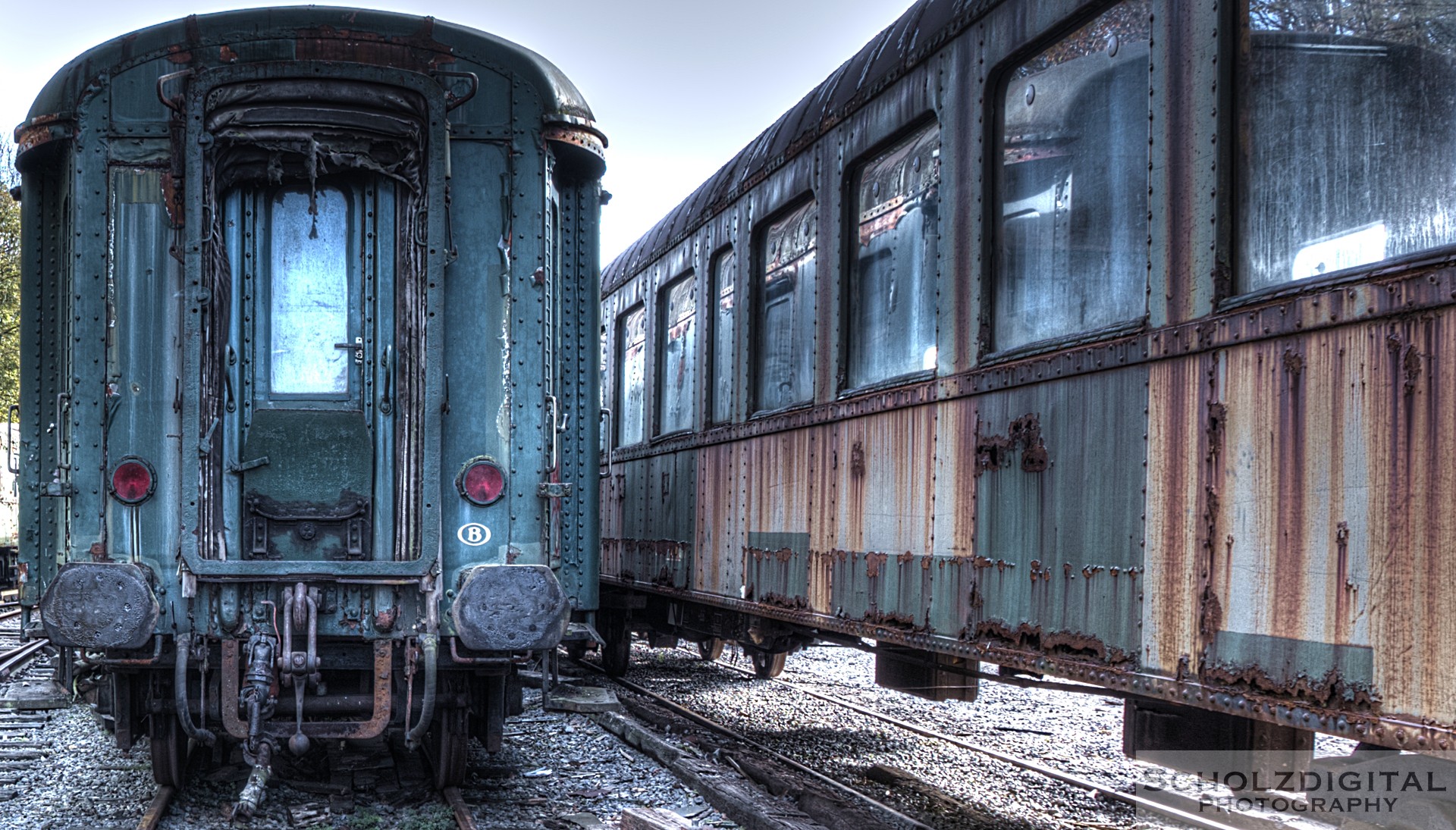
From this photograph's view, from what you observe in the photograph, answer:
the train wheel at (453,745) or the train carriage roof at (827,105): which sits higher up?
the train carriage roof at (827,105)

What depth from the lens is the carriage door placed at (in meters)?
5.57

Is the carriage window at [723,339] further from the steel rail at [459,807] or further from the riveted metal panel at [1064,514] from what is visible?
the riveted metal panel at [1064,514]

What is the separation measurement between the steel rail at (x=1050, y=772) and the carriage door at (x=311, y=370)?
3.86m

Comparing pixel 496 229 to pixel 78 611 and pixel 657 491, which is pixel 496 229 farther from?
pixel 657 491

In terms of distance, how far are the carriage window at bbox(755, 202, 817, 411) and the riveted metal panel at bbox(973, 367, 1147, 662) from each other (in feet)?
7.22

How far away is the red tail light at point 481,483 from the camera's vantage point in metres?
5.68

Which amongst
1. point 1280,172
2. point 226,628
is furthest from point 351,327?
point 1280,172

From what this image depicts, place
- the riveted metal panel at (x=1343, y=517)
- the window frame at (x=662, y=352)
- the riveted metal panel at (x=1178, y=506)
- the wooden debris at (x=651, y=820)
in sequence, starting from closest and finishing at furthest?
1. the riveted metal panel at (x=1343, y=517)
2. the riveted metal panel at (x=1178, y=506)
3. the wooden debris at (x=651, y=820)
4. the window frame at (x=662, y=352)

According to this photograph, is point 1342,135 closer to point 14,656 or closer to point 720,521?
point 720,521

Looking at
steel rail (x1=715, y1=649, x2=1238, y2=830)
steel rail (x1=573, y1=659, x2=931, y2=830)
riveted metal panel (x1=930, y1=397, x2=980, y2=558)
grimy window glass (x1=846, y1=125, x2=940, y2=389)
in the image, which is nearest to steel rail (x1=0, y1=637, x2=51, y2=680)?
steel rail (x1=573, y1=659, x2=931, y2=830)

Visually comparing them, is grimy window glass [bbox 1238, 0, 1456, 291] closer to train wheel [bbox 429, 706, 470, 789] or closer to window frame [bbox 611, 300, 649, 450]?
train wheel [bbox 429, 706, 470, 789]

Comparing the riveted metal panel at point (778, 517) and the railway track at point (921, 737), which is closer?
the railway track at point (921, 737)

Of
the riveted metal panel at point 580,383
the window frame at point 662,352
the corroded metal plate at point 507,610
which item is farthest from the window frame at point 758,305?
the corroded metal plate at point 507,610

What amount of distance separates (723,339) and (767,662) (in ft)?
7.90
